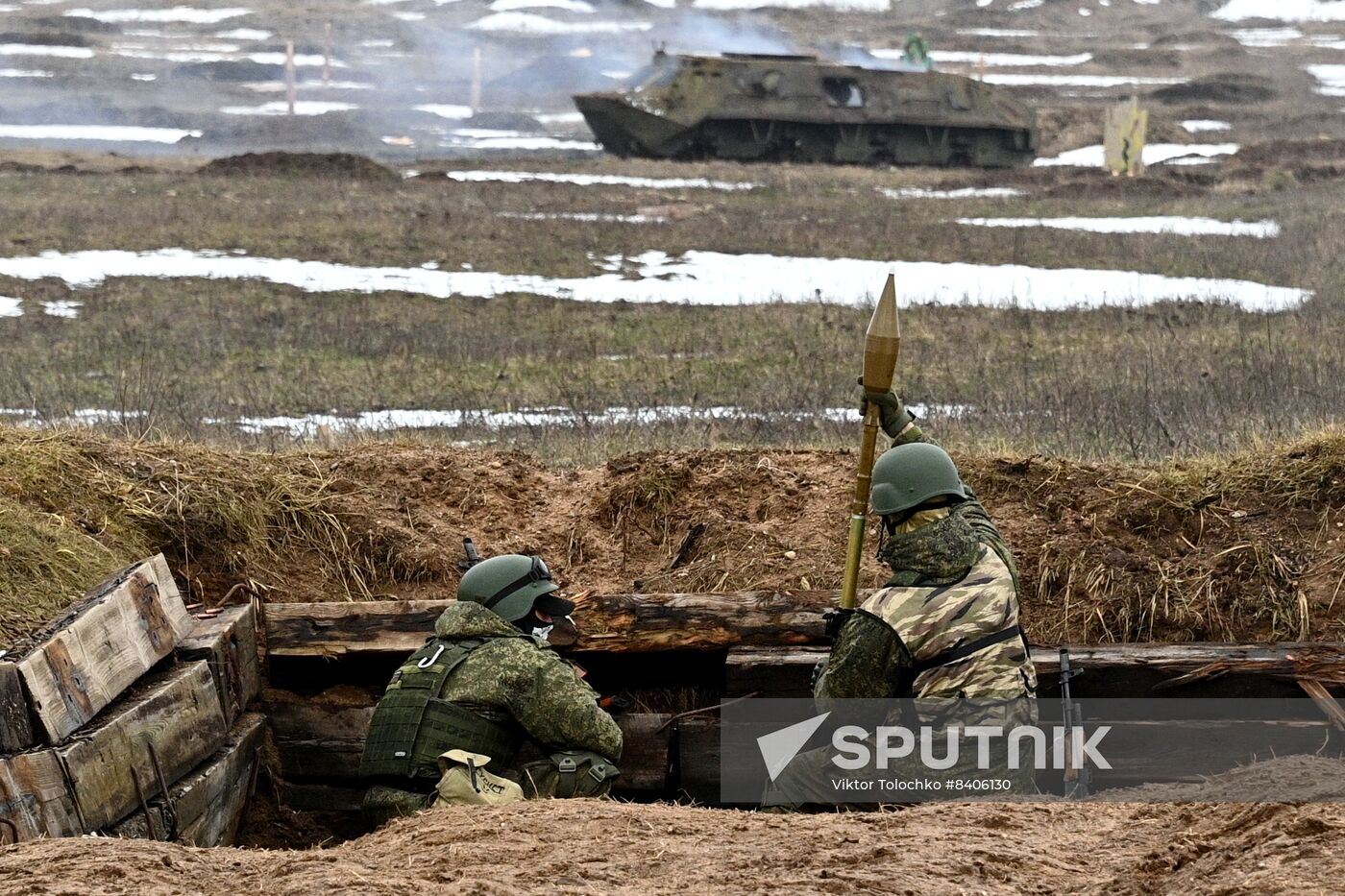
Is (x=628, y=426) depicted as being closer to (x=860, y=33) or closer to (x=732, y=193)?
(x=732, y=193)

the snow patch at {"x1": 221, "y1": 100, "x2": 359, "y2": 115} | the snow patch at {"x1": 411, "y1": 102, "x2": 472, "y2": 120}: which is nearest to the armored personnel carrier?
the snow patch at {"x1": 411, "y1": 102, "x2": 472, "y2": 120}

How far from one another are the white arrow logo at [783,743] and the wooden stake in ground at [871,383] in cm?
52

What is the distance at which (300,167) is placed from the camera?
27562 mm

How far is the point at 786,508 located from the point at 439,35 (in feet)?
179

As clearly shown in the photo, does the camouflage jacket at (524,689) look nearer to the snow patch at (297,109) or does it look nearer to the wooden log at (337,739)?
the wooden log at (337,739)

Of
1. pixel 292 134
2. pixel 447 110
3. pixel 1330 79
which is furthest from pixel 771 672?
pixel 1330 79

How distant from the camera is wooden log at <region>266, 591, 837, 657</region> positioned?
259 inches

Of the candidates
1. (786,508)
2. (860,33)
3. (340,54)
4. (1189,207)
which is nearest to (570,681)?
(786,508)

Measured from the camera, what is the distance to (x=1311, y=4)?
66.8 metres

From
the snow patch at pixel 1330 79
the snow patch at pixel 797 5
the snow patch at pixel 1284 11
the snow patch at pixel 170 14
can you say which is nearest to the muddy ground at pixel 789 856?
the snow patch at pixel 1330 79

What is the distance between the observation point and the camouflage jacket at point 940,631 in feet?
16.2

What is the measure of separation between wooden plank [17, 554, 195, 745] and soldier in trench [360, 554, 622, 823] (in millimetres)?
933

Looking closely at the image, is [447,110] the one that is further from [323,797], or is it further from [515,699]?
[515,699]

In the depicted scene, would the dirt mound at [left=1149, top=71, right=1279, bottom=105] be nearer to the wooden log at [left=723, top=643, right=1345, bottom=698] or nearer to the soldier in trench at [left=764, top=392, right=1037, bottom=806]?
the wooden log at [left=723, top=643, right=1345, bottom=698]
